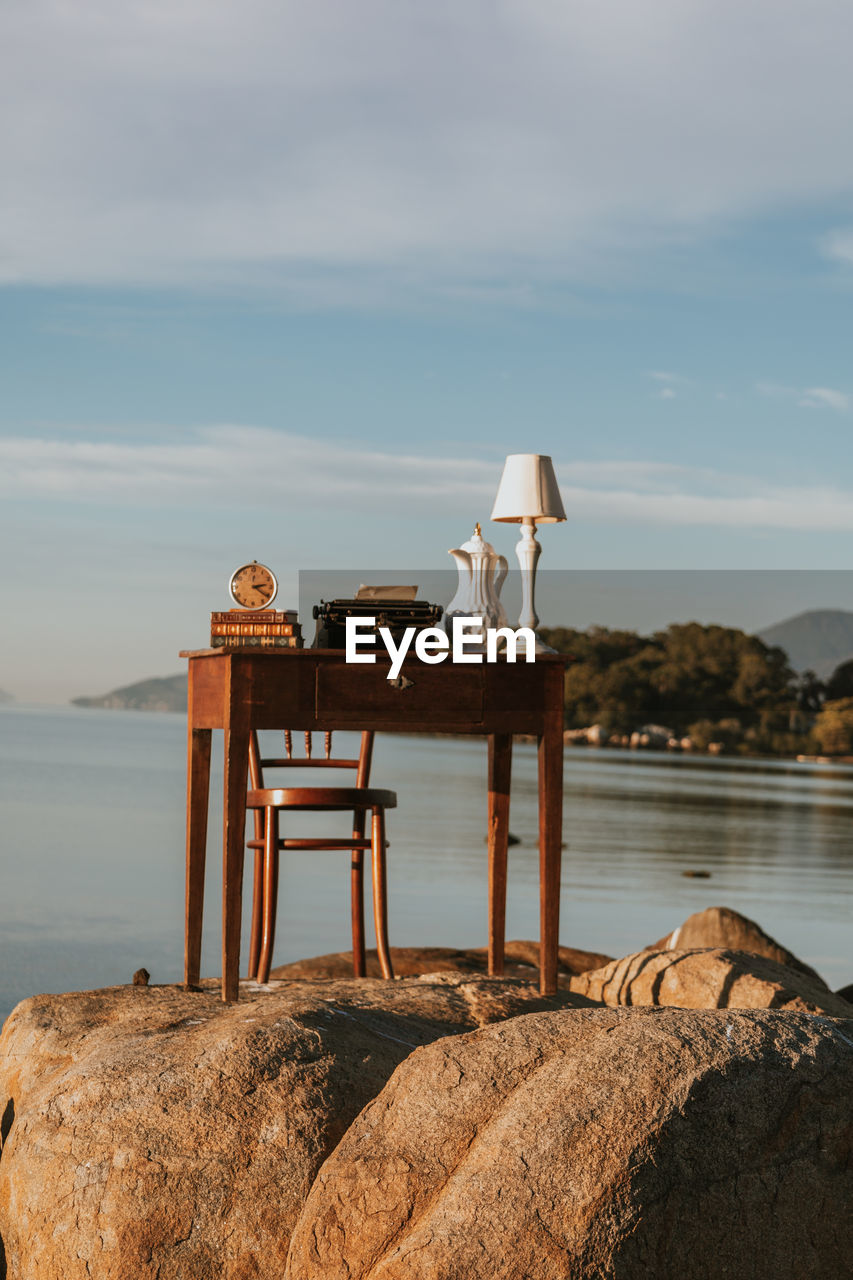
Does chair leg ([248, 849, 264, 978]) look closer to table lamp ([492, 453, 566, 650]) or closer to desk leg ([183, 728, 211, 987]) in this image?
desk leg ([183, 728, 211, 987])

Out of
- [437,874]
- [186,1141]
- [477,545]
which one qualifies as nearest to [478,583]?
[477,545]

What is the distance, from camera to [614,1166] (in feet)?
8.36

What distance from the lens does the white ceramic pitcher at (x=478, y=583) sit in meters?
4.71

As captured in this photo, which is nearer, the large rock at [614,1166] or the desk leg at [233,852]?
the large rock at [614,1166]

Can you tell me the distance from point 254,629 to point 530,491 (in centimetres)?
107

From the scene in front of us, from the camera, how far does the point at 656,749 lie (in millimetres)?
51188

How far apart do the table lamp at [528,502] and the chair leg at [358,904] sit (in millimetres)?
1154

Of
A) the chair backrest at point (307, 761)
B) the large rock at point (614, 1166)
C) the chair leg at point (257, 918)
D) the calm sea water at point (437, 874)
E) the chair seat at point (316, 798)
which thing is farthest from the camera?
the calm sea water at point (437, 874)

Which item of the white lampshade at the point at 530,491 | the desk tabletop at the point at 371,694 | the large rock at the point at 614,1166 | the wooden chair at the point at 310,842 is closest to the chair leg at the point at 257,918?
the wooden chair at the point at 310,842

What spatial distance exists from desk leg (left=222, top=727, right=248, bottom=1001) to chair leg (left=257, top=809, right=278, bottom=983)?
66cm

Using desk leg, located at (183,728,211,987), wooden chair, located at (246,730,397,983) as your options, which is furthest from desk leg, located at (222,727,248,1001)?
wooden chair, located at (246,730,397,983)

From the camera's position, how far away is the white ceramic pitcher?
4.71m

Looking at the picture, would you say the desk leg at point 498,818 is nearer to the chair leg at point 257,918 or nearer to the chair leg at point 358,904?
the chair leg at point 358,904

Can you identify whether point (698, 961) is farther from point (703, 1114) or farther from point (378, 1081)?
point (703, 1114)
